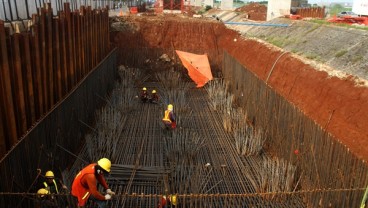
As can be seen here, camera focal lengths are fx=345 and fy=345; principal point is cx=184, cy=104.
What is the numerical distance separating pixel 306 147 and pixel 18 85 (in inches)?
234

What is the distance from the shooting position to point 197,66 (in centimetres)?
1712

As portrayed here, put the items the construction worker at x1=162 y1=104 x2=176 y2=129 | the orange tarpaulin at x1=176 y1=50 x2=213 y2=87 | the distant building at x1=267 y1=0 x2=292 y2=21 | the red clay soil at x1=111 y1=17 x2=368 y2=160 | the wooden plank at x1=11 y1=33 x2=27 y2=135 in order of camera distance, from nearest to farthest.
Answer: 1. the wooden plank at x1=11 y1=33 x2=27 y2=135
2. the red clay soil at x1=111 y1=17 x2=368 y2=160
3. the construction worker at x1=162 y1=104 x2=176 y2=129
4. the orange tarpaulin at x1=176 y1=50 x2=213 y2=87
5. the distant building at x1=267 y1=0 x2=292 y2=21

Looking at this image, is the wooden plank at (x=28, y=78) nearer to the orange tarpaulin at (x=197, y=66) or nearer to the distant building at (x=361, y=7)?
the orange tarpaulin at (x=197, y=66)

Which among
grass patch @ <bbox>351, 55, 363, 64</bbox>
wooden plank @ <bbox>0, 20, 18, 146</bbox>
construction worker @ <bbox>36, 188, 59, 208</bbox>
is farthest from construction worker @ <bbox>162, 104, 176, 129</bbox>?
grass patch @ <bbox>351, 55, 363, 64</bbox>

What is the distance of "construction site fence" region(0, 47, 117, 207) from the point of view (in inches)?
219

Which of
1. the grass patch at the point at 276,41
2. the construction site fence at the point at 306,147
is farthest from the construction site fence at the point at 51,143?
the grass patch at the point at 276,41

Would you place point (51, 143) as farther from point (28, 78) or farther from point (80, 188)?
point (80, 188)

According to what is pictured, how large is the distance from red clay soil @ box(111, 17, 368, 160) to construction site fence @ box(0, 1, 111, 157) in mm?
6448

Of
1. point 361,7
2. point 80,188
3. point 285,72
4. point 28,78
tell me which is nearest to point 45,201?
point 80,188

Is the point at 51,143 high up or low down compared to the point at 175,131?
up

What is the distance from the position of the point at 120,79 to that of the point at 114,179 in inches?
381

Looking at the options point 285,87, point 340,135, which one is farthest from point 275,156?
point 285,87

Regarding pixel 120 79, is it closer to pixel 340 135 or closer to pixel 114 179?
pixel 114 179

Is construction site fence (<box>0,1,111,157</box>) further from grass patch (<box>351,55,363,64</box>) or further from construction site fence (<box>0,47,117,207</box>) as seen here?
grass patch (<box>351,55,363,64</box>)
